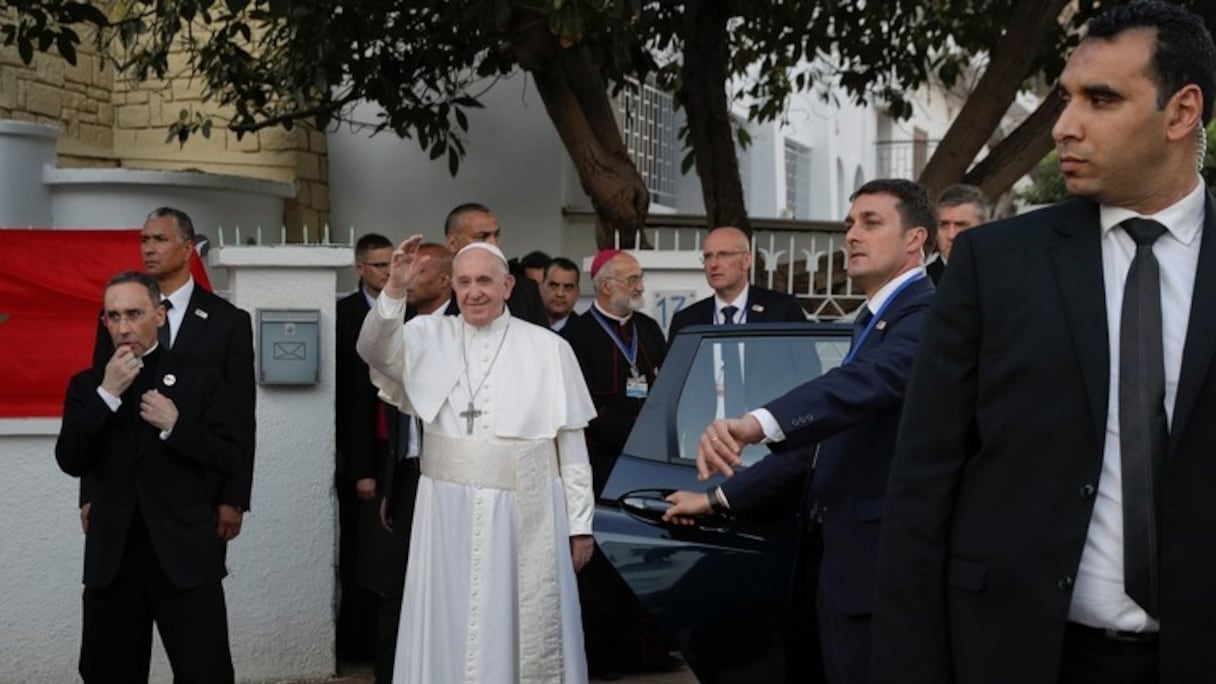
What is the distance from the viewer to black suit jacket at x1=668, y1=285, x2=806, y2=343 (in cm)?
873

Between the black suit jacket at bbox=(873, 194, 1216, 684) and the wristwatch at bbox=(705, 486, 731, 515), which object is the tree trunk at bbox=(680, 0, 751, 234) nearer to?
the wristwatch at bbox=(705, 486, 731, 515)

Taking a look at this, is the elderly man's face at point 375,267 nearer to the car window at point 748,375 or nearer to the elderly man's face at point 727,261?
the elderly man's face at point 727,261

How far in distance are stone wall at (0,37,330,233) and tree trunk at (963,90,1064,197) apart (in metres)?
5.37

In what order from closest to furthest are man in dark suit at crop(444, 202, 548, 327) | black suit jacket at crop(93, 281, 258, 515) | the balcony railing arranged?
black suit jacket at crop(93, 281, 258, 515) → man in dark suit at crop(444, 202, 548, 327) → the balcony railing

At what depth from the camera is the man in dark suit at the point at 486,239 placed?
27.0 ft

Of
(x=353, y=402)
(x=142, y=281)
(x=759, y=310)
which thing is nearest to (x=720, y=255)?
(x=759, y=310)

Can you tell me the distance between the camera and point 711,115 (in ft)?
42.4

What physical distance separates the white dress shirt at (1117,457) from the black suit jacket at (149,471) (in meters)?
3.97

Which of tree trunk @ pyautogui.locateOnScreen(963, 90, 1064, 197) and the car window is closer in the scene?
the car window

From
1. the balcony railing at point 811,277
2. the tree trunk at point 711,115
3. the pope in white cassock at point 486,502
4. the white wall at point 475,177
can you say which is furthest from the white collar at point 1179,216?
the white wall at point 475,177

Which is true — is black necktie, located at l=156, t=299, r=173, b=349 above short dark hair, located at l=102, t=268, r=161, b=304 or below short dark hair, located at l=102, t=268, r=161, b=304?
below

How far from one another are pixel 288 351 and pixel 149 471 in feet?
7.19

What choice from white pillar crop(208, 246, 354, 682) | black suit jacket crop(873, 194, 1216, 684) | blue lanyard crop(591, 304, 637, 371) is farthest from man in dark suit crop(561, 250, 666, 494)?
black suit jacket crop(873, 194, 1216, 684)

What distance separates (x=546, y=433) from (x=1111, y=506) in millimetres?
3851
